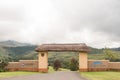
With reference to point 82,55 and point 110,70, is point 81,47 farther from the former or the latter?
point 110,70

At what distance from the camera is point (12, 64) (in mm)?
49281

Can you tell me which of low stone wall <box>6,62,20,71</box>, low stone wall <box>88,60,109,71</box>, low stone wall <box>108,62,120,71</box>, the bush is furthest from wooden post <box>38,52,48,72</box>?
low stone wall <box>108,62,120,71</box>

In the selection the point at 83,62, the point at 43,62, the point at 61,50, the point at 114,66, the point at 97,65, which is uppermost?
the point at 61,50

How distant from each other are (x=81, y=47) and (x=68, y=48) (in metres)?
2.15

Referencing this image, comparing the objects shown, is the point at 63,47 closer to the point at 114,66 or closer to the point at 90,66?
the point at 90,66

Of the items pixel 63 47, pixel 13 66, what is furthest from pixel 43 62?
pixel 13 66

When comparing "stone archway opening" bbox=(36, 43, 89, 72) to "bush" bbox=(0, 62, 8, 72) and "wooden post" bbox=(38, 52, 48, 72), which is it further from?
"bush" bbox=(0, 62, 8, 72)

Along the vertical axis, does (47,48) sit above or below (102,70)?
above

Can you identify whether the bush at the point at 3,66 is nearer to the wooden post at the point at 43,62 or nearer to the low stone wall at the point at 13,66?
the low stone wall at the point at 13,66

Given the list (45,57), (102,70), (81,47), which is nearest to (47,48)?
(45,57)

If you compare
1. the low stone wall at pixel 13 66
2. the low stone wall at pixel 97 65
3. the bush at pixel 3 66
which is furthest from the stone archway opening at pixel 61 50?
the bush at pixel 3 66

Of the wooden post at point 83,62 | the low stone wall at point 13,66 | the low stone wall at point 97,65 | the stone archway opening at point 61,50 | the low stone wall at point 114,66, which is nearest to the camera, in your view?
the wooden post at point 83,62

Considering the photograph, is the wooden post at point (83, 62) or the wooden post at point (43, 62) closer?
the wooden post at point (83, 62)

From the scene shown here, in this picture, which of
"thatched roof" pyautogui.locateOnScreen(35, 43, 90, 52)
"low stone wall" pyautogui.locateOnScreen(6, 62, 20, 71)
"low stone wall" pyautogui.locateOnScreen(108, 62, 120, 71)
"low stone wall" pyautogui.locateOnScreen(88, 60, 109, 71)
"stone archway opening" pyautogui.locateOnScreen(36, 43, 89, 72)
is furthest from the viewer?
"low stone wall" pyautogui.locateOnScreen(6, 62, 20, 71)
